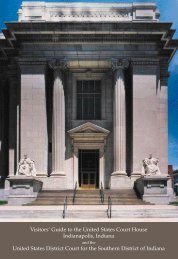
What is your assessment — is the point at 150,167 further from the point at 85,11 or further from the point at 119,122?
the point at 85,11

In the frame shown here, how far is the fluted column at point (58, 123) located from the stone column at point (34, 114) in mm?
635

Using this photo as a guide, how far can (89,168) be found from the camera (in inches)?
1473

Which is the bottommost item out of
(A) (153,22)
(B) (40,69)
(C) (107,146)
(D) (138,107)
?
(C) (107,146)

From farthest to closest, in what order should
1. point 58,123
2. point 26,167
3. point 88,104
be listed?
point 88,104 < point 58,123 < point 26,167

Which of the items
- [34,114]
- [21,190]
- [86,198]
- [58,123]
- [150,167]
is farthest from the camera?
[58,123]

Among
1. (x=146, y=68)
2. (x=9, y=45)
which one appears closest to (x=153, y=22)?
(x=146, y=68)

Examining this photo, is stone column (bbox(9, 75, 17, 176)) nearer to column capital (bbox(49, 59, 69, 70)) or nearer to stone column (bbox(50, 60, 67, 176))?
stone column (bbox(50, 60, 67, 176))

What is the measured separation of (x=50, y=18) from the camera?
36.6 m

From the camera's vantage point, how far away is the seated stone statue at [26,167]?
31.4 m

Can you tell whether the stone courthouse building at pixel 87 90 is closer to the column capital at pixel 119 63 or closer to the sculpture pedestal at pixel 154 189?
the column capital at pixel 119 63

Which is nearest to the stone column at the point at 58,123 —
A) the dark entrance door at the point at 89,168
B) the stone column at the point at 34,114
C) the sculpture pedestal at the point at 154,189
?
the stone column at the point at 34,114

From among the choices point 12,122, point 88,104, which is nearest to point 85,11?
point 88,104

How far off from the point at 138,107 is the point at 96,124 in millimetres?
3681

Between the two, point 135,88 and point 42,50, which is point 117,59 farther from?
point 42,50
